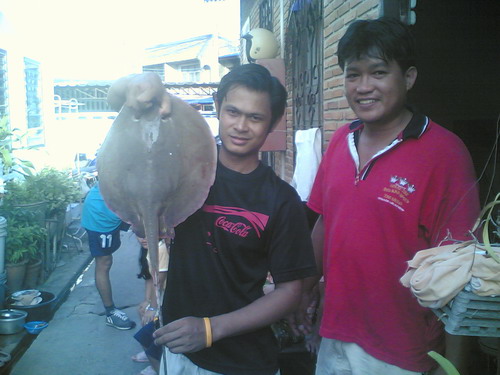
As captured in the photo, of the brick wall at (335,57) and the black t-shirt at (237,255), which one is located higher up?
the brick wall at (335,57)

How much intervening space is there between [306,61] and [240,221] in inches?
164

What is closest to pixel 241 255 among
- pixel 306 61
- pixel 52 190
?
pixel 306 61

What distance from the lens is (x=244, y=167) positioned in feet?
5.62

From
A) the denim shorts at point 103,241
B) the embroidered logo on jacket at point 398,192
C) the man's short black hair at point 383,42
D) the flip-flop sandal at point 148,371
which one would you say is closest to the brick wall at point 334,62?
the man's short black hair at point 383,42

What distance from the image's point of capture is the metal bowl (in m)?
4.46

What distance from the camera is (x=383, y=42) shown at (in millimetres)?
1885

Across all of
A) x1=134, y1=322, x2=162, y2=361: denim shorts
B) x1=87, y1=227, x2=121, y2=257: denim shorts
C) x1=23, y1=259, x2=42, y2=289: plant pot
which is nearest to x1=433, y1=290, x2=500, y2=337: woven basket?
x1=134, y1=322, x2=162, y2=361: denim shorts

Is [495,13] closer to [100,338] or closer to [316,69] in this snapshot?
[316,69]

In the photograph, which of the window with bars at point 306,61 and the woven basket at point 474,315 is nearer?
the woven basket at point 474,315

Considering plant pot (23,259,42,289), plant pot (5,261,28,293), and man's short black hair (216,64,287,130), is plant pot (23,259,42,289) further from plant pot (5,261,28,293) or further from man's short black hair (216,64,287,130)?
man's short black hair (216,64,287,130)

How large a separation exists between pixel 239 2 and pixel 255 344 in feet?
40.4

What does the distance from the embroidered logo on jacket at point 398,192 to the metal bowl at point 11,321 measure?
4.27 metres

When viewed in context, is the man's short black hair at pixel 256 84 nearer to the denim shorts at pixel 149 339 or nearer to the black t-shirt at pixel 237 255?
the black t-shirt at pixel 237 255

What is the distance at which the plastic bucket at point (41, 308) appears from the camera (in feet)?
16.1
